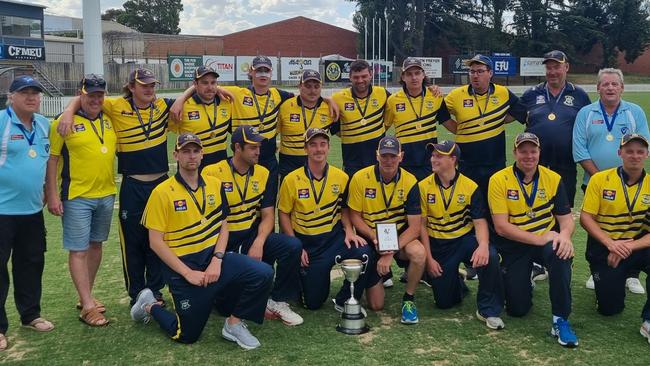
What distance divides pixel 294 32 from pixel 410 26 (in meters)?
11.6

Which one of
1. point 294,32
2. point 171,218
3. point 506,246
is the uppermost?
point 294,32

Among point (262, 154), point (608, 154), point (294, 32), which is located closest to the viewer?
point (608, 154)

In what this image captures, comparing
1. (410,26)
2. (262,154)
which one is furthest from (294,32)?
(262,154)

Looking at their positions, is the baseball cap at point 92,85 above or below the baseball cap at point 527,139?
above

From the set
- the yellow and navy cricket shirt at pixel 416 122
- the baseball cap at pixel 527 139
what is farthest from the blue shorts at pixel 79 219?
the baseball cap at pixel 527 139

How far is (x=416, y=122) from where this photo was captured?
20.5 feet

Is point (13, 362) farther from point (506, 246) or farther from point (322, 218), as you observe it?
point (506, 246)

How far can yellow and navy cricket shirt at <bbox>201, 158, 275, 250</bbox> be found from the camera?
17.3ft

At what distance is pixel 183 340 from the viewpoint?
15.5 ft

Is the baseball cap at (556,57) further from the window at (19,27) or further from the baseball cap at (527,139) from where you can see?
the window at (19,27)

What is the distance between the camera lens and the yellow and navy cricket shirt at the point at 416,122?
626cm

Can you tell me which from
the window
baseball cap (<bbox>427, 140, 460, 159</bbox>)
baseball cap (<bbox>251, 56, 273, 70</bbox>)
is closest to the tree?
the window

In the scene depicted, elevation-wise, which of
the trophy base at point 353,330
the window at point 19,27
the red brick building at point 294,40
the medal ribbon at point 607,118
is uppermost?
the red brick building at point 294,40

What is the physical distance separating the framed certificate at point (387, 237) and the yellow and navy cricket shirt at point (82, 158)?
240 centimetres
